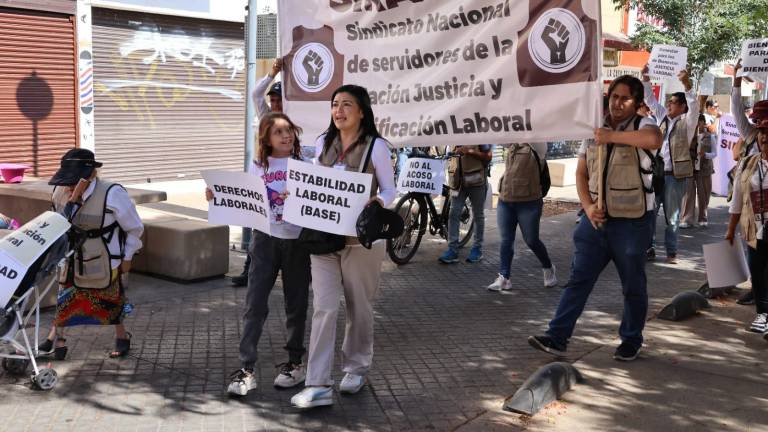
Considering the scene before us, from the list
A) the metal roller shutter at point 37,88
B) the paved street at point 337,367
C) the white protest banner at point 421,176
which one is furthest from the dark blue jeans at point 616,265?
the metal roller shutter at point 37,88

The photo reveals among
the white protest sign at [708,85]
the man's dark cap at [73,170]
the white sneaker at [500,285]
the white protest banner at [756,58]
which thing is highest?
the white protest sign at [708,85]

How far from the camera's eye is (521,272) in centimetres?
893

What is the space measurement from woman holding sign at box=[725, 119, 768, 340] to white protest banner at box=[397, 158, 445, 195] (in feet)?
11.1

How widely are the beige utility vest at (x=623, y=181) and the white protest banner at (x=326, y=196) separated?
175 cm

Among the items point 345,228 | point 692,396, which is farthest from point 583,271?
point 345,228

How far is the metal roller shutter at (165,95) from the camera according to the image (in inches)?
547

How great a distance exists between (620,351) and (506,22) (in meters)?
2.44

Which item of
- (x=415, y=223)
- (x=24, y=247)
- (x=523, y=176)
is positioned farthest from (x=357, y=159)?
(x=415, y=223)

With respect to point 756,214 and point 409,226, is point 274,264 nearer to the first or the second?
point 756,214

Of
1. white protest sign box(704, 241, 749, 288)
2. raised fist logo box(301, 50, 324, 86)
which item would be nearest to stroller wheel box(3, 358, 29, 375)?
raised fist logo box(301, 50, 324, 86)

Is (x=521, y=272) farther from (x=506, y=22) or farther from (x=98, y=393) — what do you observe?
(x=98, y=393)

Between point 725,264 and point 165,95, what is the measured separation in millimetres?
10851

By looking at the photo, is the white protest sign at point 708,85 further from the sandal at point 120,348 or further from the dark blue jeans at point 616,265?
the sandal at point 120,348

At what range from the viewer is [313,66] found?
6289 millimetres
